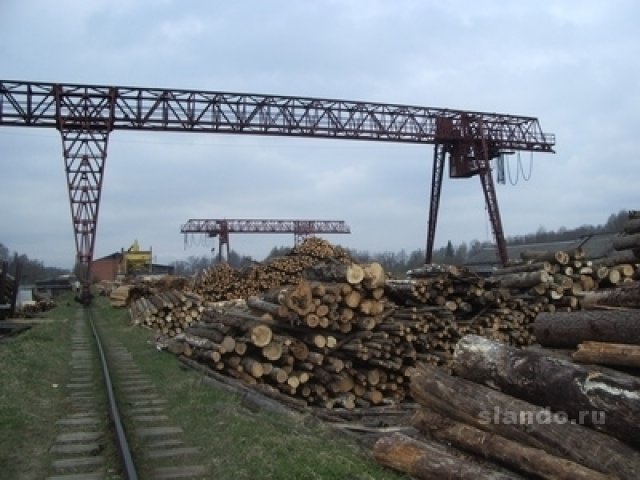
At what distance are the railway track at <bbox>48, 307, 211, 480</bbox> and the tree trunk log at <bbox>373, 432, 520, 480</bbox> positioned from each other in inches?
61.9

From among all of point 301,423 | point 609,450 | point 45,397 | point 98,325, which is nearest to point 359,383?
point 301,423

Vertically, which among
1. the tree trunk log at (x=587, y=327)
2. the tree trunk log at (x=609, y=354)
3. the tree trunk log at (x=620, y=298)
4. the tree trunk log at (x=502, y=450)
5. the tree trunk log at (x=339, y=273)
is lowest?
the tree trunk log at (x=502, y=450)

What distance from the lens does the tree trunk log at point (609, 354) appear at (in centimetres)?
515

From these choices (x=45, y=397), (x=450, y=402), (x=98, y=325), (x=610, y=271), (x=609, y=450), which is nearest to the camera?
(x=609, y=450)

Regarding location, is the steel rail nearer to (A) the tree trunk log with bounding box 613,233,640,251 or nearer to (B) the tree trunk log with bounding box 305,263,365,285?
(B) the tree trunk log with bounding box 305,263,365,285

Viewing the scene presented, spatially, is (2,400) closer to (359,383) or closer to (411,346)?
(359,383)

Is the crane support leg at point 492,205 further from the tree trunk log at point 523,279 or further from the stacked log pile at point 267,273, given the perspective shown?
the tree trunk log at point 523,279

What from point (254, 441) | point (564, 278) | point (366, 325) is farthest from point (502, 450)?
point (564, 278)

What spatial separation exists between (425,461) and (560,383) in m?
1.21

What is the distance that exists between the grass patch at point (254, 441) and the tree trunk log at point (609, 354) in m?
1.96

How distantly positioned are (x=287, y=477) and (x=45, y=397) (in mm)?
5216

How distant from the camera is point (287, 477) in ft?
16.6

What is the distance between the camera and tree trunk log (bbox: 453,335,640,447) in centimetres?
442

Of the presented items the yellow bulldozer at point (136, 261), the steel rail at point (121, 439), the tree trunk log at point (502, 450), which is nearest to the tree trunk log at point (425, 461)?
the tree trunk log at point (502, 450)
